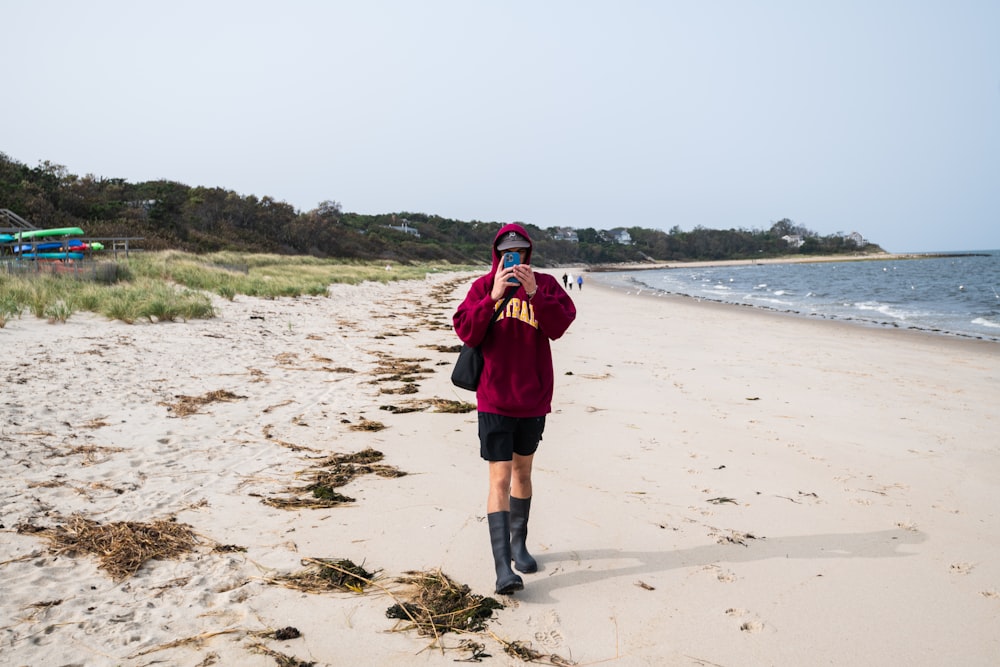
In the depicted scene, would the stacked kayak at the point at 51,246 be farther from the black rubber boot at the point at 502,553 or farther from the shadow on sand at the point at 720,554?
the shadow on sand at the point at 720,554

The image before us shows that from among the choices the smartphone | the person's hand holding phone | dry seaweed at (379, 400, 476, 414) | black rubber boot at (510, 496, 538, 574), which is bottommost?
dry seaweed at (379, 400, 476, 414)

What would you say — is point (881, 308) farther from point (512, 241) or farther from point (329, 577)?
point (329, 577)

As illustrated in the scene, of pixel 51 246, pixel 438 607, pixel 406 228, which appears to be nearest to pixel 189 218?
pixel 51 246

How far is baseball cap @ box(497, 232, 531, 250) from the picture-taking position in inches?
114

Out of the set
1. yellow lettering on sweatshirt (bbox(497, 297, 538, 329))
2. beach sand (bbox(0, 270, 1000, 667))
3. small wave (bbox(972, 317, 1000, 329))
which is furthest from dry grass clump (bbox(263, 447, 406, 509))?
small wave (bbox(972, 317, 1000, 329))

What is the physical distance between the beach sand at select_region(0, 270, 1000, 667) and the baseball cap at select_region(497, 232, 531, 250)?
5.44 feet

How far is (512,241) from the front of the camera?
2900 mm

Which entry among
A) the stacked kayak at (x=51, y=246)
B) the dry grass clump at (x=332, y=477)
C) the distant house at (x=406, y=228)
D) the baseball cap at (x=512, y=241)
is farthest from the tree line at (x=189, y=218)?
the baseball cap at (x=512, y=241)

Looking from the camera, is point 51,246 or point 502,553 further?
point 51,246

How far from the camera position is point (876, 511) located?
3.78 metres

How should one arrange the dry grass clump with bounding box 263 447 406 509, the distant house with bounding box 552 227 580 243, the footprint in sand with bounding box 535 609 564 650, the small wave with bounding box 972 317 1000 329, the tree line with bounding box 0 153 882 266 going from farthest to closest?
the distant house with bounding box 552 227 580 243 < the tree line with bounding box 0 153 882 266 < the small wave with bounding box 972 317 1000 329 < the dry grass clump with bounding box 263 447 406 509 < the footprint in sand with bounding box 535 609 564 650

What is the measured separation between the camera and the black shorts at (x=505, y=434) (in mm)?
2840

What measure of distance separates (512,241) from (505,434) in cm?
95

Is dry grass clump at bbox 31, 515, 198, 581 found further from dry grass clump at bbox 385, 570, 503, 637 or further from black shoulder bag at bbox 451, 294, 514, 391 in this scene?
black shoulder bag at bbox 451, 294, 514, 391
